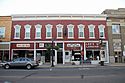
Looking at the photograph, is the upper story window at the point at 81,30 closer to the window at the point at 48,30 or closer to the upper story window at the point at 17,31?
the window at the point at 48,30

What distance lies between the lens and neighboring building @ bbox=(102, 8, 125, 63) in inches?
1344

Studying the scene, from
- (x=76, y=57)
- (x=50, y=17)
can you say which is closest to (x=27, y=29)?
(x=50, y=17)

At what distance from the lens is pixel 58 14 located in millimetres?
34156

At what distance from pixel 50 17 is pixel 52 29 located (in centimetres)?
221

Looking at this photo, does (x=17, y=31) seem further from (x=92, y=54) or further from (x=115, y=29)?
(x=115, y=29)

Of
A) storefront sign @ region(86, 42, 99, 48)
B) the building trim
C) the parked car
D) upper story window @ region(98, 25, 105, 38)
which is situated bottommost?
the parked car

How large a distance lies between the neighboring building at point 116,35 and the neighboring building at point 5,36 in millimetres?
17940

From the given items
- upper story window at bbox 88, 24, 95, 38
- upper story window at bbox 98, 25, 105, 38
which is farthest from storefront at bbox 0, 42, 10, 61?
upper story window at bbox 98, 25, 105, 38

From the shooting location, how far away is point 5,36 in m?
34.2

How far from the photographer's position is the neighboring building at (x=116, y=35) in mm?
34125

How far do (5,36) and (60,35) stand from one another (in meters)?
9.80

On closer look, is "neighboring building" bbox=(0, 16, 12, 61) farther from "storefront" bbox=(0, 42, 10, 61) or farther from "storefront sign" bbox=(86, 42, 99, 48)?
"storefront sign" bbox=(86, 42, 99, 48)

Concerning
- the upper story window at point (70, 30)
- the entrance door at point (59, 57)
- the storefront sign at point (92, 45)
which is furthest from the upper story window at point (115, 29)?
the entrance door at point (59, 57)

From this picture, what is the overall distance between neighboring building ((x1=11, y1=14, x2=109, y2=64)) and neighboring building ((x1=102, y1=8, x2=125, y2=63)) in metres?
0.89
